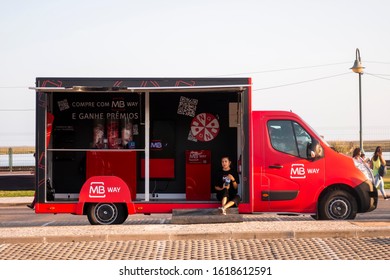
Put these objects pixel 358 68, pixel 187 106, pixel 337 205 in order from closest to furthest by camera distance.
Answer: pixel 337 205 < pixel 187 106 < pixel 358 68

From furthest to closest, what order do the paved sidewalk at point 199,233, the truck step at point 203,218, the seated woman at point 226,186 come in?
the seated woman at point 226,186
the truck step at point 203,218
the paved sidewalk at point 199,233

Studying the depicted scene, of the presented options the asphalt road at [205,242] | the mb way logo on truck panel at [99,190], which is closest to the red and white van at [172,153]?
the mb way logo on truck panel at [99,190]

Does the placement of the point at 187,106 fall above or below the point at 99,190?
above

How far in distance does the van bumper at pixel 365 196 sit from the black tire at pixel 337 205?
145 mm

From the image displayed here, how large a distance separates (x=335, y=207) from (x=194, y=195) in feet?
8.83

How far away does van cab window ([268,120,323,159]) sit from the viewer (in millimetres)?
14609

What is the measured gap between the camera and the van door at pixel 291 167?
14.5 metres

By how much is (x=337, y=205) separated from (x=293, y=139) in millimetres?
1470

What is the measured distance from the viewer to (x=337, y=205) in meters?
14.6

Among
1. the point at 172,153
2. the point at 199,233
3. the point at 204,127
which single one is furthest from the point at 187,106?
the point at 199,233

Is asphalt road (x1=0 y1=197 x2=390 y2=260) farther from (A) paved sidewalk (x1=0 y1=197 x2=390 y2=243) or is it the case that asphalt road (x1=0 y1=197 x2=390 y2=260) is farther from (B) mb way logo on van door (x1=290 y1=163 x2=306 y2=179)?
(B) mb way logo on van door (x1=290 y1=163 x2=306 y2=179)

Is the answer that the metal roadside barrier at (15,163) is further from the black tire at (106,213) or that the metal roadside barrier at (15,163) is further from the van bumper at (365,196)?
the van bumper at (365,196)

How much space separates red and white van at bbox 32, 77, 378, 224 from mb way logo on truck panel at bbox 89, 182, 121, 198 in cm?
2

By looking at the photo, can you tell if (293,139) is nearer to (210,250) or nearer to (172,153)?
(172,153)
